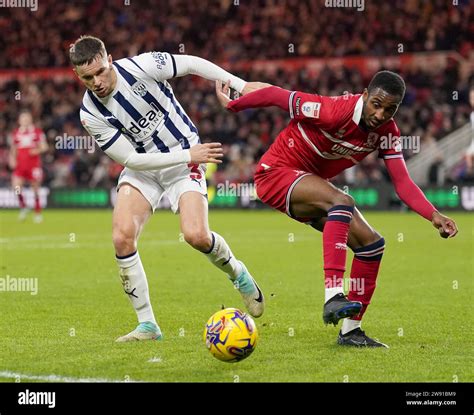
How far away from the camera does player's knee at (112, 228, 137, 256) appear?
6.74 metres

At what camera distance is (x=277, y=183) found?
6590 mm

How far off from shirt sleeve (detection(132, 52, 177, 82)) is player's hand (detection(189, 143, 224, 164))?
763mm

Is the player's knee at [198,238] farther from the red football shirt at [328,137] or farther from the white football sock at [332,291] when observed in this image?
the white football sock at [332,291]

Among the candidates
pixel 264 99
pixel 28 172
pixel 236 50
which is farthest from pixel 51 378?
pixel 236 50

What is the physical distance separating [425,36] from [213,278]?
18331 millimetres

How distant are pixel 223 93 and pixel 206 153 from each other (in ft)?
1.61

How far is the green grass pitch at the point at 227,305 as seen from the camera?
5586 mm

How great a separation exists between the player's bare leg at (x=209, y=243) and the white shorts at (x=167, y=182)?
0.28 feet

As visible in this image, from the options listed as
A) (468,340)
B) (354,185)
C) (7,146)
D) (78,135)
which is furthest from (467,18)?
(468,340)

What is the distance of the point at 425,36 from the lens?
27.1m

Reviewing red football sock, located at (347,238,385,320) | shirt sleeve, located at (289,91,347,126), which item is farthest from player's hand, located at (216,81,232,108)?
red football sock, located at (347,238,385,320)

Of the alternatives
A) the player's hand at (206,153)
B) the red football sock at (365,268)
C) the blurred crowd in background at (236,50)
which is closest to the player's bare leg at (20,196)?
the blurred crowd in background at (236,50)

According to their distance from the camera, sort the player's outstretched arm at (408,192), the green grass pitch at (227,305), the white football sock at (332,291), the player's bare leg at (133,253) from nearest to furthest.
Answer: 1. the green grass pitch at (227,305)
2. the white football sock at (332,291)
3. the player's outstretched arm at (408,192)
4. the player's bare leg at (133,253)

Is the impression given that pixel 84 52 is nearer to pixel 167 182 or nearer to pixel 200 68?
pixel 200 68
